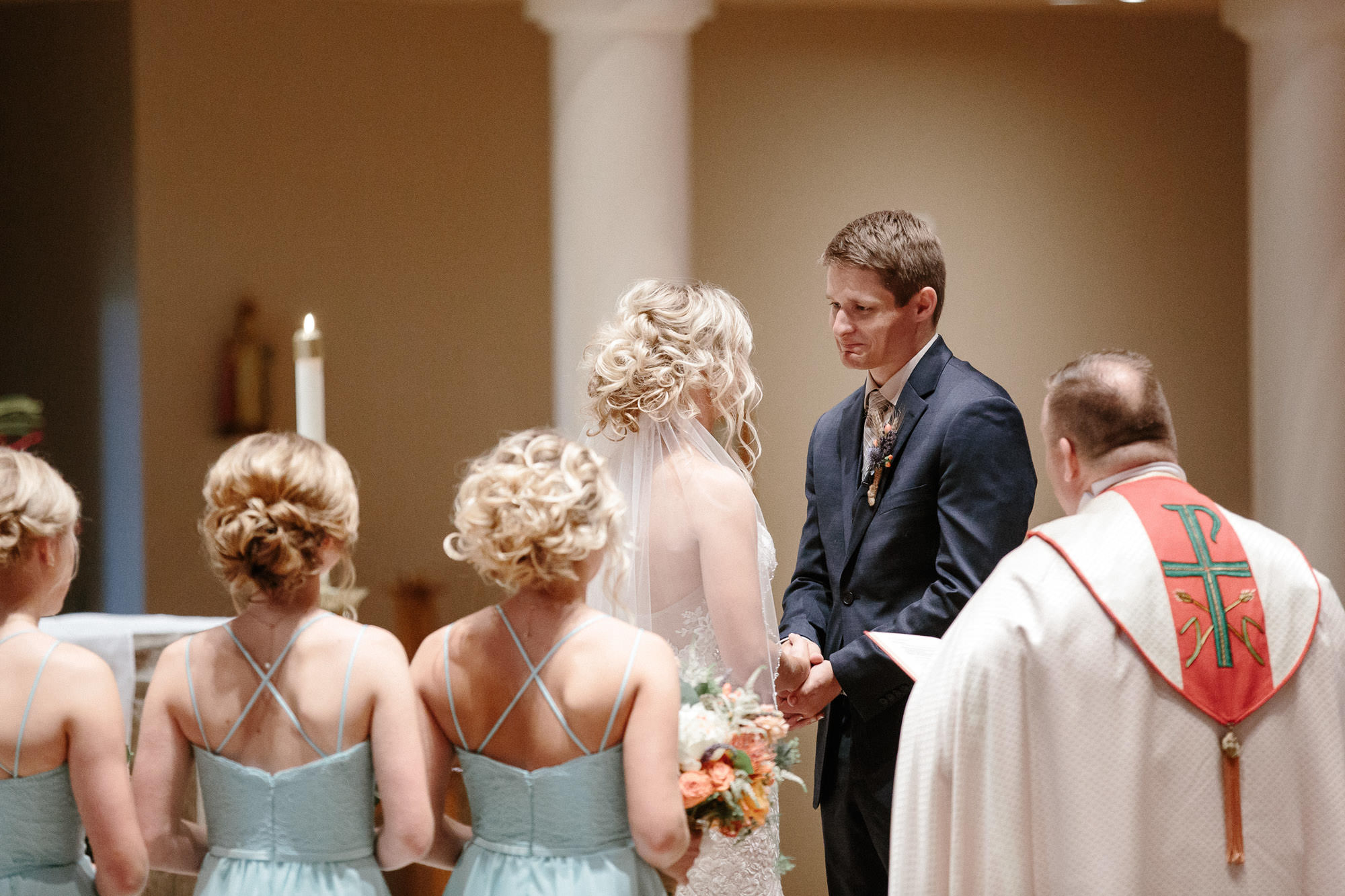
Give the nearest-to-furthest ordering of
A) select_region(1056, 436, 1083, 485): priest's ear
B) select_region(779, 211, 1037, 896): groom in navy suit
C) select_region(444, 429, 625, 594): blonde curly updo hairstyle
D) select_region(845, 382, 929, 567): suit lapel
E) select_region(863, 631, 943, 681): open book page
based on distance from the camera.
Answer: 1. select_region(444, 429, 625, 594): blonde curly updo hairstyle
2. select_region(1056, 436, 1083, 485): priest's ear
3. select_region(863, 631, 943, 681): open book page
4. select_region(779, 211, 1037, 896): groom in navy suit
5. select_region(845, 382, 929, 567): suit lapel

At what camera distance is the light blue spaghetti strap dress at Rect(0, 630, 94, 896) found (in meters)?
1.95

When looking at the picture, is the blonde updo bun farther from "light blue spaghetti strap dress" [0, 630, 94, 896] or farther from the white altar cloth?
the white altar cloth

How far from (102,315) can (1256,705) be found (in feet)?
20.1

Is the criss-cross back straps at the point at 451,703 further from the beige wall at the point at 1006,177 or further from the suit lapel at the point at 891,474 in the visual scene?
the beige wall at the point at 1006,177

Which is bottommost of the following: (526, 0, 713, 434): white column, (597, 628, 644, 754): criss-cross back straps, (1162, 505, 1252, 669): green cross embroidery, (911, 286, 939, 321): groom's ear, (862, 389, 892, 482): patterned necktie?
(597, 628, 644, 754): criss-cross back straps

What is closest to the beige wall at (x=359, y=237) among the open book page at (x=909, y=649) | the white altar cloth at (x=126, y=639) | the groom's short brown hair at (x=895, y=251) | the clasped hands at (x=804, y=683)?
the white altar cloth at (x=126, y=639)

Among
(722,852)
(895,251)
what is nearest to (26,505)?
(722,852)

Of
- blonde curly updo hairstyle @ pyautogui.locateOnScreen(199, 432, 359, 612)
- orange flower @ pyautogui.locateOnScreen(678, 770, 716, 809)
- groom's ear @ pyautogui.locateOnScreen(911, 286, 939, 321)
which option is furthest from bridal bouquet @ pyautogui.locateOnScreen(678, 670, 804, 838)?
groom's ear @ pyautogui.locateOnScreen(911, 286, 939, 321)

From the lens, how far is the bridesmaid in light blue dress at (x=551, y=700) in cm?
192

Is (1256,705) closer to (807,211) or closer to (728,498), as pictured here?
(728,498)

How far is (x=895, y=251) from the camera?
2850 millimetres

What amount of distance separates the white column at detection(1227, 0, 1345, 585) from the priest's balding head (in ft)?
11.3

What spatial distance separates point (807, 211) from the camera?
6.34 meters

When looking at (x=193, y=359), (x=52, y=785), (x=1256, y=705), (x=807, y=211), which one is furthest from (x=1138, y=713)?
(x=193, y=359)
